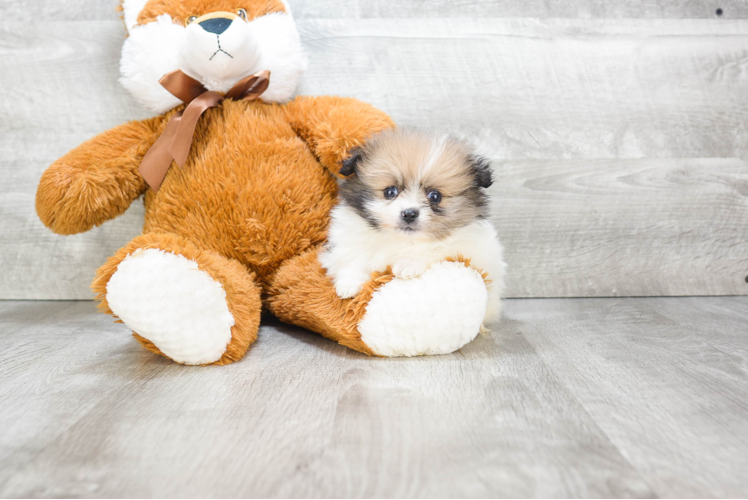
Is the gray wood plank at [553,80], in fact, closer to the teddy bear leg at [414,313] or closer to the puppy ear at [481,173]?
the puppy ear at [481,173]

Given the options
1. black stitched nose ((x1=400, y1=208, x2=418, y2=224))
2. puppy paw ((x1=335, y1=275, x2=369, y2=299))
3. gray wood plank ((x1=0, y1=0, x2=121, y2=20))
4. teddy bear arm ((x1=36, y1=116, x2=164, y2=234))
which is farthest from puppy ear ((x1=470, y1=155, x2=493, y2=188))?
gray wood plank ((x1=0, y1=0, x2=121, y2=20))

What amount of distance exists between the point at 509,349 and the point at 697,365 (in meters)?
0.33

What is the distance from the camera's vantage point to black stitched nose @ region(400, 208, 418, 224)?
100 centimetres

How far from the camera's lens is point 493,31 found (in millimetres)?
1474

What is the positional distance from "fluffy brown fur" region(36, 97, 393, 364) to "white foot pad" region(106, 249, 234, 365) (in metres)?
0.13

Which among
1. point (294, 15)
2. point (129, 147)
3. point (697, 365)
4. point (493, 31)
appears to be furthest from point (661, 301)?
point (129, 147)

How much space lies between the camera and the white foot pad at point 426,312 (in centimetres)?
101

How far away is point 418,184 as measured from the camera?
1.03 m

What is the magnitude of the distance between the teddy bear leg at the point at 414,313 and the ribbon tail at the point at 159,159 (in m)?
0.47

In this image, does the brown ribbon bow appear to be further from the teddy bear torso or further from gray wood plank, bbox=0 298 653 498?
gray wood plank, bbox=0 298 653 498

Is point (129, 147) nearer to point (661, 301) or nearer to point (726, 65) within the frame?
point (661, 301)

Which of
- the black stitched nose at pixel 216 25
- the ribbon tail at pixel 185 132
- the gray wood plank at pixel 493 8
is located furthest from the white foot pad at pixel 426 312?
the gray wood plank at pixel 493 8

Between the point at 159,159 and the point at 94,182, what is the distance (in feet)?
0.45

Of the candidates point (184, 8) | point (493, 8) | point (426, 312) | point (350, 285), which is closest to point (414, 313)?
point (426, 312)
